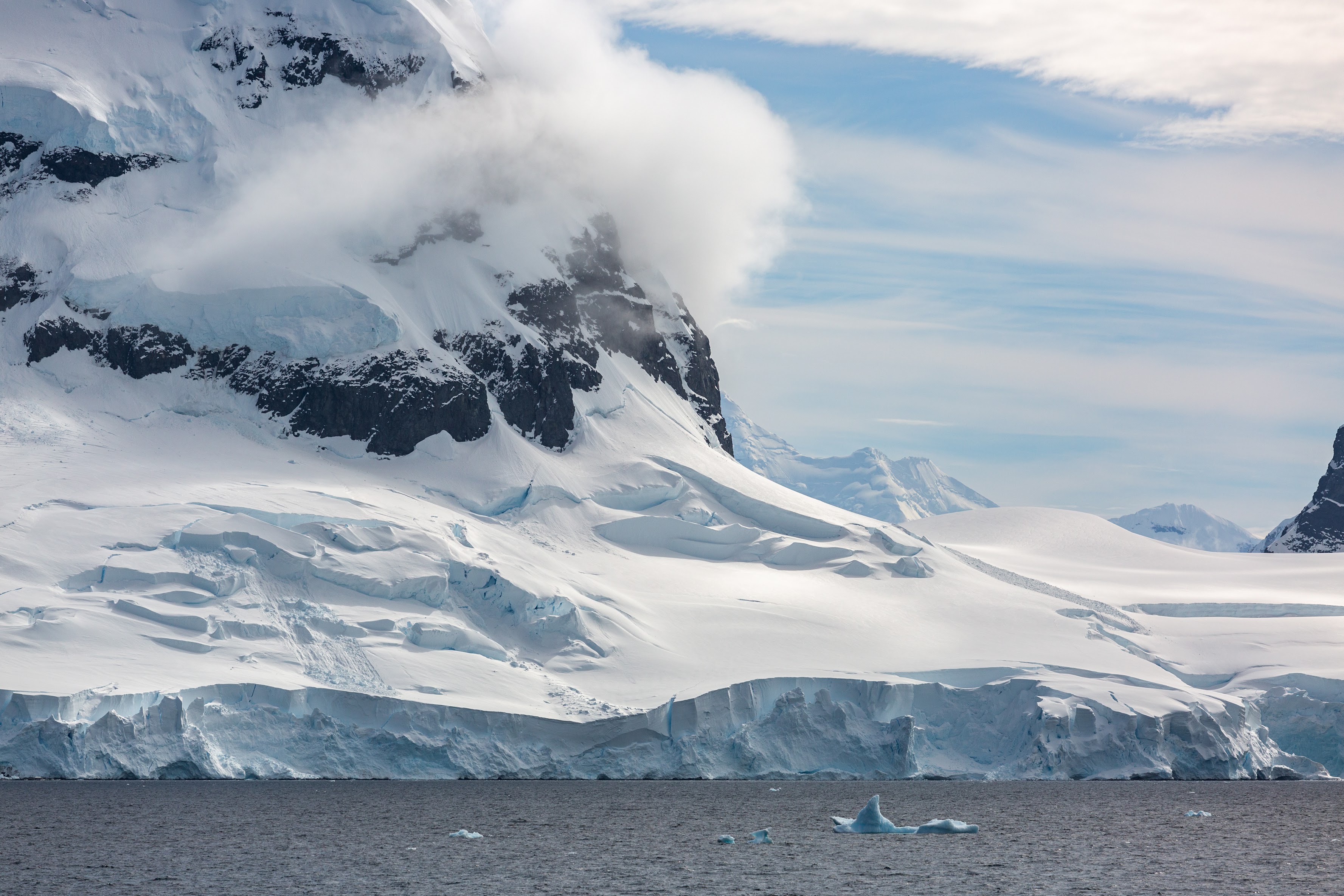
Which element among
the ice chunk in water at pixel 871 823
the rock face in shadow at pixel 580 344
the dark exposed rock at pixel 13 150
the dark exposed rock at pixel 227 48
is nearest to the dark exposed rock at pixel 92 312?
the dark exposed rock at pixel 13 150

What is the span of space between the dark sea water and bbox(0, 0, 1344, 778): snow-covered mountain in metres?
3.89

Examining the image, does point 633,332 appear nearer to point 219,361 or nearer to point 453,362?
point 453,362

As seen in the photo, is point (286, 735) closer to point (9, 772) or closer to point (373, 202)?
point (9, 772)

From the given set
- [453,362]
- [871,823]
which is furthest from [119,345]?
[871,823]

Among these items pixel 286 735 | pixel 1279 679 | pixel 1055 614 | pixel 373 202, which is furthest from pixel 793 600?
pixel 373 202

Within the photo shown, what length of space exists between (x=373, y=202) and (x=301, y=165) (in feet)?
20.2

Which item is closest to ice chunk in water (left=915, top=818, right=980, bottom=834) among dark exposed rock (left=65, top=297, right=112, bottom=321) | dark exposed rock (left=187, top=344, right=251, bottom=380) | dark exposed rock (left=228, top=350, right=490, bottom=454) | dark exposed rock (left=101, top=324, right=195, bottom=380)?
dark exposed rock (left=228, top=350, right=490, bottom=454)

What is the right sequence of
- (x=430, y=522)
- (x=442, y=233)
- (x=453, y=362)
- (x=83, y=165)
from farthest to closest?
(x=442, y=233), (x=453, y=362), (x=83, y=165), (x=430, y=522)

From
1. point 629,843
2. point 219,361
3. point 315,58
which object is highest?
point 315,58

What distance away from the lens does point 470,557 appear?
290 ft

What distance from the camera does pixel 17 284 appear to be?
101938mm

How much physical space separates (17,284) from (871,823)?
76711mm

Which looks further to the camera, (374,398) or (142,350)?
(374,398)

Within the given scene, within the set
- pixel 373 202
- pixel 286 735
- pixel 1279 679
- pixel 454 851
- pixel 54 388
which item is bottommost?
pixel 454 851
